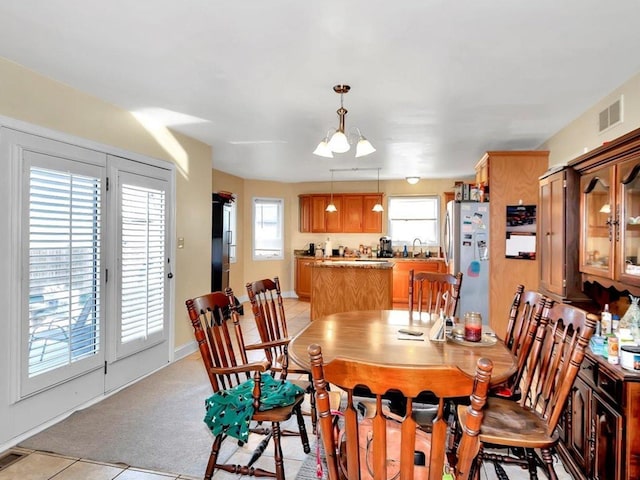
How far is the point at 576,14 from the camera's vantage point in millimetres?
1921

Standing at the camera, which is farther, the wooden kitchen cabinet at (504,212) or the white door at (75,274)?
the wooden kitchen cabinet at (504,212)

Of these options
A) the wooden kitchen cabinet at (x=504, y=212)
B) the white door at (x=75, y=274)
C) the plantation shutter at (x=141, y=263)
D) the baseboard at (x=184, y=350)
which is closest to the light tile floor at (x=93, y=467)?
the white door at (x=75, y=274)

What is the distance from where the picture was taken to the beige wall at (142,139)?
2592 millimetres

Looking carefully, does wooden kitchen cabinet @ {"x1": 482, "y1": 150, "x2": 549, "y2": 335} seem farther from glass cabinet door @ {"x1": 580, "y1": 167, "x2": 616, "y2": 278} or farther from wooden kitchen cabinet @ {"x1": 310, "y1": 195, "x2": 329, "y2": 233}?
wooden kitchen cabinet @ {"x1": 310, "y1": 195, "x2": 329, "y2": 233}

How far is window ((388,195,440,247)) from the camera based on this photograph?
24.8 feet

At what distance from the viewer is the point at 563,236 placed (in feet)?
9.05

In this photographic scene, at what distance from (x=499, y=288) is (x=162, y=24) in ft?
14.0

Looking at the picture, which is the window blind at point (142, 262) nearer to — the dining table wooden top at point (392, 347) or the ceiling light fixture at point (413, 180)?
the dining table wooden top at point (392, 347)

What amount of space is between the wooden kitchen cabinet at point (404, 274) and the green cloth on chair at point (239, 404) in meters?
5.11

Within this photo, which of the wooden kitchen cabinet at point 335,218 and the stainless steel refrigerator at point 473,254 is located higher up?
the wooden kitchen cabinet at point 335,218

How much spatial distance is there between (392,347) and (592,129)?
→ 9.13 feet

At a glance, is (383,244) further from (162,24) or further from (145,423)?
(162,24)

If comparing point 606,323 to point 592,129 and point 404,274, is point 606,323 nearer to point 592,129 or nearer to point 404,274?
point 592,129

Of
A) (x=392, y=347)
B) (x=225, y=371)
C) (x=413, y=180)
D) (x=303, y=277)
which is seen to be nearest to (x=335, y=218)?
(x=303, y=277)
